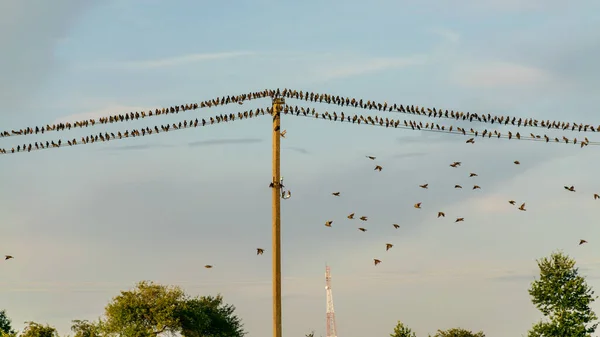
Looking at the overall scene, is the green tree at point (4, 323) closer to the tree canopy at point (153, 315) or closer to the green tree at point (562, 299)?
the tree canopy at point (153, 315)

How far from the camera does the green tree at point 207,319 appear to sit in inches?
3757

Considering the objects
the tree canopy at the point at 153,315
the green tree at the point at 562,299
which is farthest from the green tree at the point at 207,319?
the green tree at the point at 562,299

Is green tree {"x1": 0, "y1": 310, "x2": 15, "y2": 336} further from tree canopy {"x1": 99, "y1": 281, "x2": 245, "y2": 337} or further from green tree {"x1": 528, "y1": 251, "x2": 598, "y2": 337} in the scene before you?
green tree {"x1": 528, "y1": 251, "x2": 598, "y2": 337}

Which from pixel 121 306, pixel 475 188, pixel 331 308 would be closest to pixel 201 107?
pixel 475 188

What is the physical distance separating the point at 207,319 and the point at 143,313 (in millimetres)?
7839

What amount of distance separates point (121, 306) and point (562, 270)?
1704 inches

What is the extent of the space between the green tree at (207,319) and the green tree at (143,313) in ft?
4.63

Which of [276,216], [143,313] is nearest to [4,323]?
[143,313]

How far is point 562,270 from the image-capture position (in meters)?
79.8

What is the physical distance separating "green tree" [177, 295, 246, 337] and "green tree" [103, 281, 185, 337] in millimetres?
1411

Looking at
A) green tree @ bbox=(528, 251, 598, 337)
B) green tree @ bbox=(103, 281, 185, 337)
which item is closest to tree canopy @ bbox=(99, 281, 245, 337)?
green tree @ bbox=(103, 281, 185, 337)

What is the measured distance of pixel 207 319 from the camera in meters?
97.3

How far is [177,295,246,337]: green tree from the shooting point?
9544 cm

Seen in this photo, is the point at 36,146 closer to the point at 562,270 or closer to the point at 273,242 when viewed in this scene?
the point at 273,242
